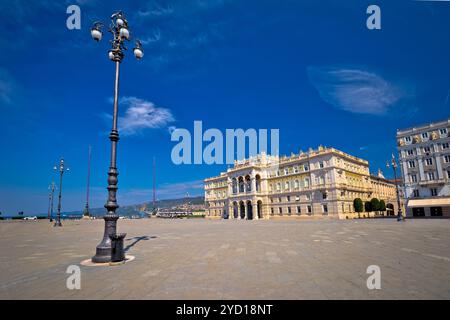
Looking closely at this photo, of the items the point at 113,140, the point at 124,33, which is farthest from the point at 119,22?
the point at 113,140

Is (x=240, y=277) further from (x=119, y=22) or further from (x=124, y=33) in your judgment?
(x=119, y=22)

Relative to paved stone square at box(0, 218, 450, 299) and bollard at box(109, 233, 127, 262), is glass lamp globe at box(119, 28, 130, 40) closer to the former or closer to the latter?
bollard at box(109, 233, 127, 262)

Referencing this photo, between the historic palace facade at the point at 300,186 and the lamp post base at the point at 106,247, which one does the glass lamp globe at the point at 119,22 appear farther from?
the historic palace facade at the point at 300,186

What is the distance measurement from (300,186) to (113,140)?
48249 millimetres

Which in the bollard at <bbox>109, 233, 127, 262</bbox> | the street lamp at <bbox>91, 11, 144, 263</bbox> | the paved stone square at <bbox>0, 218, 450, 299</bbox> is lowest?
the paved stone square at <bbox>0, 218, 450, 299</bbox>

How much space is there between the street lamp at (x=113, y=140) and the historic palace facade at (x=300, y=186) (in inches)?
1712

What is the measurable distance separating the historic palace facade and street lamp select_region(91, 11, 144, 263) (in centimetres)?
4348

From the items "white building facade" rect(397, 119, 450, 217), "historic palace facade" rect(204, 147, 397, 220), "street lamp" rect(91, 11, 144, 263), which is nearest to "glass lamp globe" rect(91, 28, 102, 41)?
"street lamp" rect(91, 11, 144, 263)

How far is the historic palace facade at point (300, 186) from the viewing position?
47.1m

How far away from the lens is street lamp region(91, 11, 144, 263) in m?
8.62

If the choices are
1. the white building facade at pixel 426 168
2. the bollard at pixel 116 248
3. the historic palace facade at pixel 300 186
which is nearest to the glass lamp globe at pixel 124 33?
the bollard at pixel 116 248
